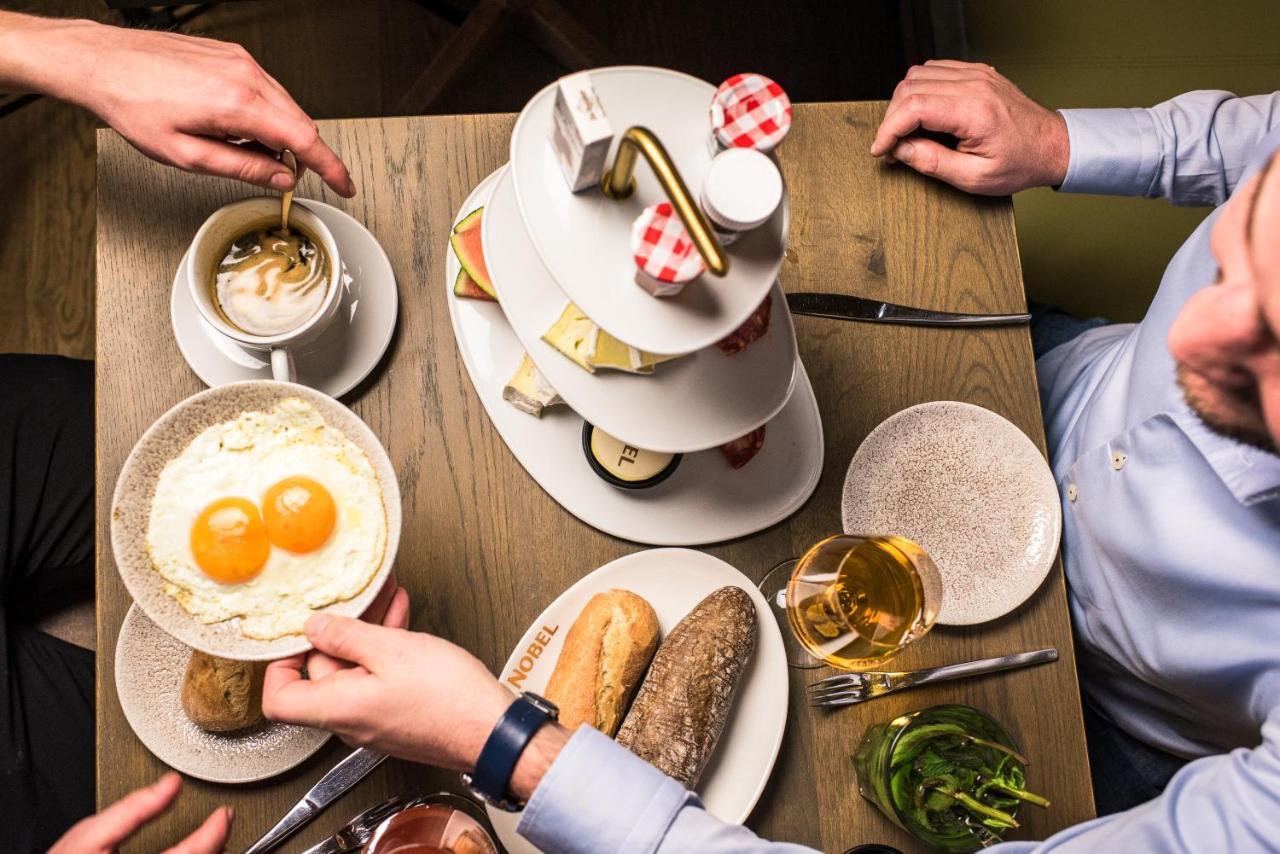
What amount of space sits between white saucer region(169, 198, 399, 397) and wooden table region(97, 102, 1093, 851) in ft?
0.12

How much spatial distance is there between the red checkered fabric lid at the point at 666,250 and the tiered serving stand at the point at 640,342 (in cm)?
5

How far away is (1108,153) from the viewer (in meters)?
1.63

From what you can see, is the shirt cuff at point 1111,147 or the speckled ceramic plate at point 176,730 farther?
the shirt cuff at point 1111,147

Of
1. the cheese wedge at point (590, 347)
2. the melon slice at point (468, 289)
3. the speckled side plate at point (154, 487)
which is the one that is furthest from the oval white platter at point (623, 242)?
the melon slice at point (468, 289)

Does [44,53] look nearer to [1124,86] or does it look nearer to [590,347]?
[590,347]

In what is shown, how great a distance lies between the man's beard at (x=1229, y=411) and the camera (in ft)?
3.68

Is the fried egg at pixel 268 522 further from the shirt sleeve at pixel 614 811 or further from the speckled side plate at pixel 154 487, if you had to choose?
the shirt sleeve at pixel 614 811

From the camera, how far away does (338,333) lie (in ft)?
4.66

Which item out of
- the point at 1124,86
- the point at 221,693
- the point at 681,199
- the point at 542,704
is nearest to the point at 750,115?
the point at 681,199

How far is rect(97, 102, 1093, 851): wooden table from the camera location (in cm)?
138

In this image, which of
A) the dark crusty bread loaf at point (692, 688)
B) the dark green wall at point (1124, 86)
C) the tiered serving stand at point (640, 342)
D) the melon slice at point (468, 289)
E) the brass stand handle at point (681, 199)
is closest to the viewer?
the brass stand handle at point (681, 199)

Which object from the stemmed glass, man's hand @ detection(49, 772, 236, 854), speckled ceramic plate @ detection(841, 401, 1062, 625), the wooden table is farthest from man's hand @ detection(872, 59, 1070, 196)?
man's hand @ detection(49, 772, 236, 854)

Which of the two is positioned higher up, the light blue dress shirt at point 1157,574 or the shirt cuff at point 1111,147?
the shirt cuff at point 1111,147

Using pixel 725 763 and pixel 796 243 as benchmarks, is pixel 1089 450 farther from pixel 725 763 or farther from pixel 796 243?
pixel 725 763
